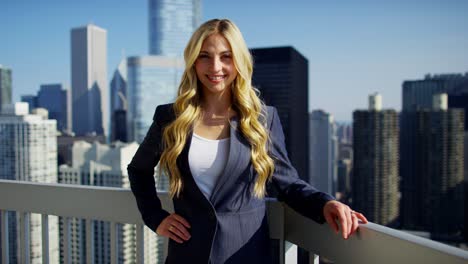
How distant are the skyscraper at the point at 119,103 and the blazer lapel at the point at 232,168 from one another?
27053mm

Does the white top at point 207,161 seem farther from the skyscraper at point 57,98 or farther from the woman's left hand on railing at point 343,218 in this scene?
the skyscraper at point 57,98

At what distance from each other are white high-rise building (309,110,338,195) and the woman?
2825cm

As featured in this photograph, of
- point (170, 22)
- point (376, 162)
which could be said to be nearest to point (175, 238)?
point (376, 162)

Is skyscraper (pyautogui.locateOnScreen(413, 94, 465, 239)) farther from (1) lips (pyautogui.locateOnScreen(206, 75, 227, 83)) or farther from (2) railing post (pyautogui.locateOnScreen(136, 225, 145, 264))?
(1) lips (pyautogui.locateOnScreen(206, 75, 227, 83))

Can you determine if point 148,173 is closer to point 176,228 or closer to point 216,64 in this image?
point 176,228

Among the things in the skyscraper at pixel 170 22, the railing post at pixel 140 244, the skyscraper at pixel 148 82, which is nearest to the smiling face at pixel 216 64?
the railing post at pixel 140 244

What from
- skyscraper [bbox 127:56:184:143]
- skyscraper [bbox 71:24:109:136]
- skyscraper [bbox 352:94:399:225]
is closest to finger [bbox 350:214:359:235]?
skyscraper [bbox 71:24:109:136]

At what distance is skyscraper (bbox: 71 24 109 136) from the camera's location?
17047 mm

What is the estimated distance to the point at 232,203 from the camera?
115 cm

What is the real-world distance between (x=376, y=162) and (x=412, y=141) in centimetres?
354

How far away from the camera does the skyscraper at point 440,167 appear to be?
29.8 metres

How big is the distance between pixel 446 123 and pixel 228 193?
3458cm

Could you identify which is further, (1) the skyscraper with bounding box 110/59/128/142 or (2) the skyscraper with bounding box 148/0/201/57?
(2) the skyscraper with bounding box 148/0/201/57

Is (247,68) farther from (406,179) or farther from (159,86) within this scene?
(159,86)
